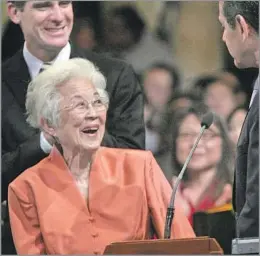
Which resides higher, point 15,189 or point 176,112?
point 176,112

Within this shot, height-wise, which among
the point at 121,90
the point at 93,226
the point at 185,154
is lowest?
the point at 93,226

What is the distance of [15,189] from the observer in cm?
425

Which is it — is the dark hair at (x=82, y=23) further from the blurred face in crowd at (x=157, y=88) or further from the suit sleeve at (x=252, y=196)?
the suit sleeve at (x=252, y=196)

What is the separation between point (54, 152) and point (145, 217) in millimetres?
525

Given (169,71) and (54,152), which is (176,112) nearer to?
(169,71)

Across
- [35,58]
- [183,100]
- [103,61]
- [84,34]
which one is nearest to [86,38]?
[84,34]

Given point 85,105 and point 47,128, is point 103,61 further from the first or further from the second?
point 47,128

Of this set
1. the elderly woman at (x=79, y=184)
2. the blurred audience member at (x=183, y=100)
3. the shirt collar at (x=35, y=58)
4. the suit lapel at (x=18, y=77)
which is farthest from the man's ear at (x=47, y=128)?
the blurred audience member at (x=183, y=100)

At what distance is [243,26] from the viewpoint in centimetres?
418

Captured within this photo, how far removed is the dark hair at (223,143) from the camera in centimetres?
427

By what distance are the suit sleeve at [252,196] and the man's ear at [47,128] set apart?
36.1 inches

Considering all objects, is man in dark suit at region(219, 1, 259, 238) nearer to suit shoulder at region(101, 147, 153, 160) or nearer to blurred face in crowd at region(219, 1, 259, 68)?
blurred face in crowd at region(219, 1, 259, 68)

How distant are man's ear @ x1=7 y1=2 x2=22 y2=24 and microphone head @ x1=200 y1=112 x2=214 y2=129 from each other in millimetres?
988

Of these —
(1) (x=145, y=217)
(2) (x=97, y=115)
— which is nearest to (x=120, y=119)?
(2) (x=97, y=115)
